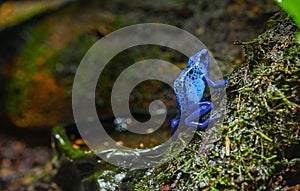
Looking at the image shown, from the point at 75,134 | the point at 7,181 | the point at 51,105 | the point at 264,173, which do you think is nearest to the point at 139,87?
the point at 51,105

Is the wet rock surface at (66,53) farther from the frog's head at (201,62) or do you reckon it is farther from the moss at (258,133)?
the moss at (258,133)

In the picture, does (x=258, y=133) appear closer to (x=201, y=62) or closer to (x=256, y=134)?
(x=256, y=134)

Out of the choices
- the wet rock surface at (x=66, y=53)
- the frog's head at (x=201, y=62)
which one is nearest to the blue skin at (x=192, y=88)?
the frog's head at (x=201, y=62)

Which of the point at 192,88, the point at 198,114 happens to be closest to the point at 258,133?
the point at 198,114

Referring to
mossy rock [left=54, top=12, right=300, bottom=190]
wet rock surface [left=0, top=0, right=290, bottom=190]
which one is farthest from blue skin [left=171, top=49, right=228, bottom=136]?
wet rock surface [left=0, top=0, right=290, bottom=190]

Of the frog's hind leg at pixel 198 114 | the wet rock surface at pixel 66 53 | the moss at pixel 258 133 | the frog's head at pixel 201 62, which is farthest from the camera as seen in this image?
A: the wet rock surface at pixel 66 53

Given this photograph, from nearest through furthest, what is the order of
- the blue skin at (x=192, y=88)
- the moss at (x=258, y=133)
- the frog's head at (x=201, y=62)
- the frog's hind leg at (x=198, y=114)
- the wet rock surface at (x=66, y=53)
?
the moss at (x=258, y=133) < the frog's hind leg at (x=198, y=114) < the blue skin at (x=192, y=88) < the frog's head at (x=201, y=62) < the wet rock surface at (x=66, y=53)

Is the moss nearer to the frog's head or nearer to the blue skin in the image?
the blue skin

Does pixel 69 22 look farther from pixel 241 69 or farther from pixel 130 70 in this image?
pixel 241 69

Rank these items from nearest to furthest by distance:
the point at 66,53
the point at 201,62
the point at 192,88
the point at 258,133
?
the point at 258,133 < the point at 192,88 < the point at 201,62 < the point at 66,53
